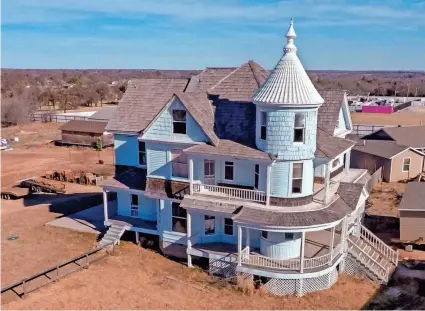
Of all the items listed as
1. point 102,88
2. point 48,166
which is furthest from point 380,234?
point 102,88

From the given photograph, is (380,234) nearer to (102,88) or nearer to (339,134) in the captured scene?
(339,134)

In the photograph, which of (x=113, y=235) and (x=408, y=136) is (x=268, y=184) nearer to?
(x=113, y=235)

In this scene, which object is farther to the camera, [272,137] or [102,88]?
[102,88]

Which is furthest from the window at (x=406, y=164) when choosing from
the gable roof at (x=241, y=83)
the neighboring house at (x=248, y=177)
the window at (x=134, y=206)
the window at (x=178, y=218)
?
the window at (x=134, y=206)

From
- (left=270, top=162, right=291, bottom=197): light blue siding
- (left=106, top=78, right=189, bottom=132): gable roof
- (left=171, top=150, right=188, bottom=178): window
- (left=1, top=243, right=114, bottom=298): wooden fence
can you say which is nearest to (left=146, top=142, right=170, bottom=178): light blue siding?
(left=171, top=150, right=188, bottom=178): window

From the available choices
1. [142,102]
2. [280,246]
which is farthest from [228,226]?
[142,102]

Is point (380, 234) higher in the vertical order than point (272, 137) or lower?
lower
